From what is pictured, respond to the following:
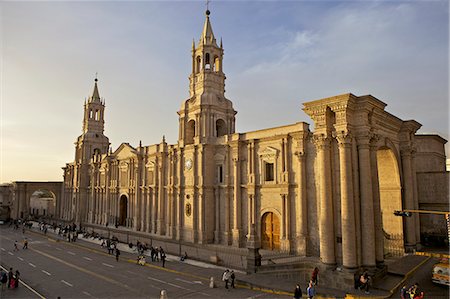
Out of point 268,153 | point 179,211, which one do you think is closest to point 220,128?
point 268,153

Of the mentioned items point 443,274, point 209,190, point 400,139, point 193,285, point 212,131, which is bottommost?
point 193,285

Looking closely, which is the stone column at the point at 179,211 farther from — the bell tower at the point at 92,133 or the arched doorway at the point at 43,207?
the arched doorway at the point at 43,207

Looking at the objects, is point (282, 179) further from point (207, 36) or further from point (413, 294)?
point (207, 36)

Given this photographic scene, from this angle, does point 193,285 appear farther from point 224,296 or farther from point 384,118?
point 384,118

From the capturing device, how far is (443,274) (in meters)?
16.8

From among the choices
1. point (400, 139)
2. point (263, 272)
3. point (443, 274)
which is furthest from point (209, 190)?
point (443, 274)

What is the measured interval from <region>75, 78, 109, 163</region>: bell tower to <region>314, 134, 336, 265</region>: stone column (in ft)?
152

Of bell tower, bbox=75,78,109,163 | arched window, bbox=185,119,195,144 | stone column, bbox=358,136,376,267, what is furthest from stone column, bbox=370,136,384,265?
bell tower, bbox=75,78,109,163

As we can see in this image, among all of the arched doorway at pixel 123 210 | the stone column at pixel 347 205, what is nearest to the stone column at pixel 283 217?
the stone column at pixel 347 205

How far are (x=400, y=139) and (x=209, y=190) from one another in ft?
57.4

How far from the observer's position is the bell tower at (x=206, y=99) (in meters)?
33.9

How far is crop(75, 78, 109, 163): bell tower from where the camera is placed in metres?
56.5

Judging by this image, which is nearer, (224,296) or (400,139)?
(224,296)

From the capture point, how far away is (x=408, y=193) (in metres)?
24.2
